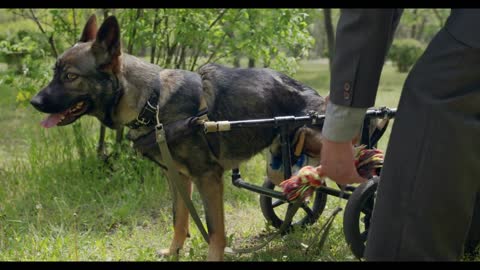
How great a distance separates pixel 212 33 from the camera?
6223 millimetres

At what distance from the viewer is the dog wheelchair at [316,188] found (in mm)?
3449

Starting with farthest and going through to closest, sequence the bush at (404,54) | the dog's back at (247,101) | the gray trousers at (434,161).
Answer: the bush at (404,54) < the dog's back at (247,101) < the gray trousers at (434,161)

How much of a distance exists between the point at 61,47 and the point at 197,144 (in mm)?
3735

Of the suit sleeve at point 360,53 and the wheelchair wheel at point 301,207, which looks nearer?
the suit sleeve at point 360,53

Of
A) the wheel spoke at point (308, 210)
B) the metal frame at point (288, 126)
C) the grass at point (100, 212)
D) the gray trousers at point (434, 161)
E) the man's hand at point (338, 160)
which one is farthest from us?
the wheel spoke at point (308, 210)

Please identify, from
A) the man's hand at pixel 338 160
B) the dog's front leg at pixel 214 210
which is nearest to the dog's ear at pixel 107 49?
the dog's front leg at pixel 214 210

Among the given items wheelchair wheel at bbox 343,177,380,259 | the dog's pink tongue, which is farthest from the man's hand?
the dog's pink tongue

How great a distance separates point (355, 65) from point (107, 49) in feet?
6.92

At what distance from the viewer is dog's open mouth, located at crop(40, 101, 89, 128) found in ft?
12.3

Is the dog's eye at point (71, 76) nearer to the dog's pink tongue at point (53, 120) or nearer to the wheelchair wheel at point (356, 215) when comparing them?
the dog's pink tongue at point (53, 120)

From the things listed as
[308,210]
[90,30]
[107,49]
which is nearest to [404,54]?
[308,210]

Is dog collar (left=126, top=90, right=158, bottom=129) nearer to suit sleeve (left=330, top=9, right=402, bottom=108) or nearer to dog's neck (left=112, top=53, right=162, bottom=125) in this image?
dog's neck (left=112, top=53, right=162, bottom=125)

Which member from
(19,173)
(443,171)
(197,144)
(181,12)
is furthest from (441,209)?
(19,173)

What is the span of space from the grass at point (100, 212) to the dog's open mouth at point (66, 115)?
968 millimetres
